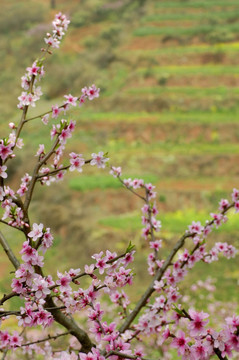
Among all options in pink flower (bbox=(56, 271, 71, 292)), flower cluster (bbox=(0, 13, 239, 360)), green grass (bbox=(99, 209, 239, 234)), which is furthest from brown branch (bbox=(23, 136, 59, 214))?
green grass (bbox=(99, 209, 239, 234))

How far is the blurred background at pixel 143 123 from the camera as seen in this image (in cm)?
1038

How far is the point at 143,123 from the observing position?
49.6 ft

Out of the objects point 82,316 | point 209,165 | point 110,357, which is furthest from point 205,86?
point 110,357

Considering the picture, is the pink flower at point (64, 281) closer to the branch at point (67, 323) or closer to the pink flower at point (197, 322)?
the branch at point (67, 323)

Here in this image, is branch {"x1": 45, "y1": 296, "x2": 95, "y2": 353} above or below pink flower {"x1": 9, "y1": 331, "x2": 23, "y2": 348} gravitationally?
above

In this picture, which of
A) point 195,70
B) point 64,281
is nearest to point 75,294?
point 64,281

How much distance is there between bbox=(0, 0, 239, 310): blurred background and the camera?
10.4 m

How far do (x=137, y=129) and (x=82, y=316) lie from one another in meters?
8.24

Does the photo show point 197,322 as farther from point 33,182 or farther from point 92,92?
point 92,92

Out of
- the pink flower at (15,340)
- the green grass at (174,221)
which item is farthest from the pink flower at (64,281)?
the green grass at (174,221)

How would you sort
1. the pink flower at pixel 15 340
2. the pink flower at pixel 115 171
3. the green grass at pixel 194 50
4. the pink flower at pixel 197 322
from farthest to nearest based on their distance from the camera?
1. the green grass at pixel 194 50
2. the pink flower at pixel 115 171
3. the pink flower at pixel 15 340
4. the pink flower at pixel 197 322

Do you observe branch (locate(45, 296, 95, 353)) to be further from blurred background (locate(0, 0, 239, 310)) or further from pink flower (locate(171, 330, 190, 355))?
blurred background (locate(0, 0, 239, 310))

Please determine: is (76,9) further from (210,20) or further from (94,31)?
(210,20)

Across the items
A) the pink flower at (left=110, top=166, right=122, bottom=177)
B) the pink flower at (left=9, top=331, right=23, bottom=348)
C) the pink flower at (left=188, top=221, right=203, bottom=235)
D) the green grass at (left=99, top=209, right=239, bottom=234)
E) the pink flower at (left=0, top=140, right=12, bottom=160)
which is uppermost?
the green grass at (left=99, top=209, right=239, bottom=234)
